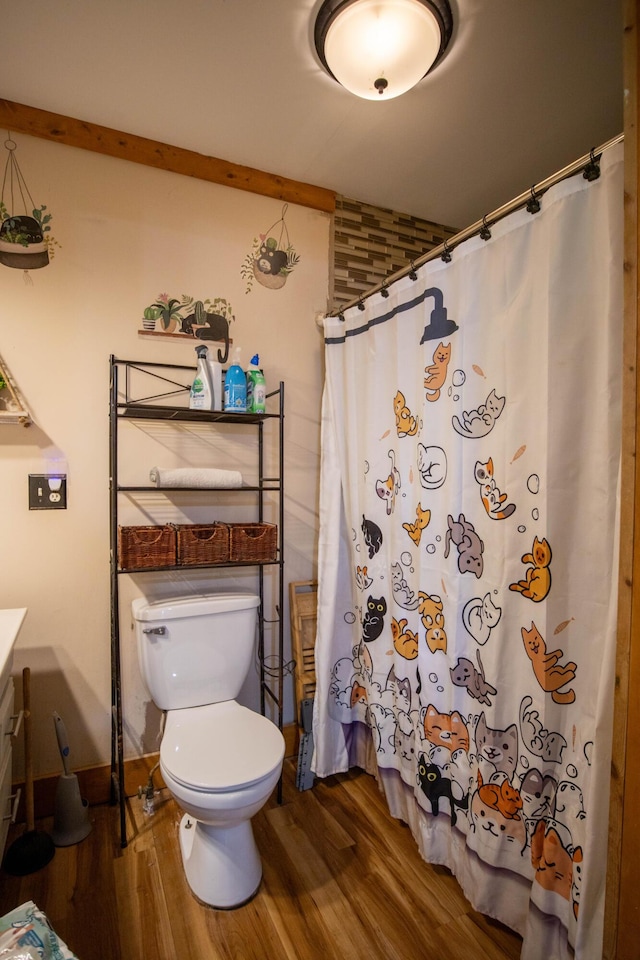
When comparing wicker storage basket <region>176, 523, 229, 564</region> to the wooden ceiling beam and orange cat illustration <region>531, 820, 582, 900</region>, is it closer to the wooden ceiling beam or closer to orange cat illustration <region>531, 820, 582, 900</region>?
orange cat illustration <region>531, 820, 582, 900</region>

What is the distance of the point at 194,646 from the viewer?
69.4 inches

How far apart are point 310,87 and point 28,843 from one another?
2.63 metres

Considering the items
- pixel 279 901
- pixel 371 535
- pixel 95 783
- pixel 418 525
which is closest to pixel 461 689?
pixel 418 525

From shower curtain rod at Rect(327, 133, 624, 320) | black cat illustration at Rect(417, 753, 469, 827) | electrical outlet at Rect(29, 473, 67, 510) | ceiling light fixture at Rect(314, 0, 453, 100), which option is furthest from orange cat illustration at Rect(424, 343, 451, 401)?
electrical outlet at Rect(29, 473, 67, 510)

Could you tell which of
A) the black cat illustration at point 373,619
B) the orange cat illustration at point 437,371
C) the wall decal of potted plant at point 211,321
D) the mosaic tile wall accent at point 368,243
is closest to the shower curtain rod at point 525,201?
the orange cat illustration at point 437,371

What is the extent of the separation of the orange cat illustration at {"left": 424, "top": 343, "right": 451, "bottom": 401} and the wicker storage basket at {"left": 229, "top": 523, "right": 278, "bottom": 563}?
0.79 m

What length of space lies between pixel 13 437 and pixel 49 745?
1.13m

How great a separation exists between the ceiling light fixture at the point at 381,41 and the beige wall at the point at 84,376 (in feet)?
2.64

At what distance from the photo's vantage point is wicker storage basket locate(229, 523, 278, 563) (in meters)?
1.81

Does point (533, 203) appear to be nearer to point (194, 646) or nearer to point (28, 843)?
point (194, 646)

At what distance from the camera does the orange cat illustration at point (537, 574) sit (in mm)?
1184

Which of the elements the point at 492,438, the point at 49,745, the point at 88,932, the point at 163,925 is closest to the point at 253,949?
the point at 163,925

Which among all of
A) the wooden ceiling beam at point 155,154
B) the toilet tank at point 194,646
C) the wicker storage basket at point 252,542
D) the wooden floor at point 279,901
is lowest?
the wooden floor at point 279,901

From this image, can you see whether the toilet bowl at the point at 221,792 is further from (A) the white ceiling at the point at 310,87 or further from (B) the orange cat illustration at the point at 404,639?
(A) the white ceiling at the point at 310,87
